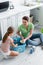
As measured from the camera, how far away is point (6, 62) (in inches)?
88.0

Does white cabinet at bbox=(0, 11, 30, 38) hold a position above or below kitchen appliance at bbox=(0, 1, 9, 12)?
below

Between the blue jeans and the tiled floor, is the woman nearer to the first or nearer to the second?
the blue jeans

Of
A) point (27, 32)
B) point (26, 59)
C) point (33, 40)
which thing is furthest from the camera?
point (33, 40)

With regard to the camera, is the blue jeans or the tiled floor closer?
the tiled floor

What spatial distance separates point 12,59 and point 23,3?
187 centimetres

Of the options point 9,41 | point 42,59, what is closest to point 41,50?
point 42,59

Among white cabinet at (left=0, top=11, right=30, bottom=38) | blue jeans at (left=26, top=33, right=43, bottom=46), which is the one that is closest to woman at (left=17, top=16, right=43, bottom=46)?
blue jeans at (left=26, top=33, right=43, bottom=46)

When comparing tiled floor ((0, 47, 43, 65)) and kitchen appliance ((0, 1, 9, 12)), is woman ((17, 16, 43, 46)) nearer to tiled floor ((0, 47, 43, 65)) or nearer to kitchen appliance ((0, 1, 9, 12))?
tiled floor ((0, 47, 43, 65))

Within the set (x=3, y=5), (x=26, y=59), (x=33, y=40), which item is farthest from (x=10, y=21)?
(x=26, y=59)

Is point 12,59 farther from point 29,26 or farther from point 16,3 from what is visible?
point 16,3

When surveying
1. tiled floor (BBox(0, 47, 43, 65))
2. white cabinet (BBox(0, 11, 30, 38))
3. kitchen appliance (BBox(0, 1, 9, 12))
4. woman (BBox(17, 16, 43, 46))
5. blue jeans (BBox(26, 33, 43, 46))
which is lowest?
tiled floor (BBox(0, 47, 43, 65))

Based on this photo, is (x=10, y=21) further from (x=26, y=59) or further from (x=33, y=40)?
(x=26, y=59)

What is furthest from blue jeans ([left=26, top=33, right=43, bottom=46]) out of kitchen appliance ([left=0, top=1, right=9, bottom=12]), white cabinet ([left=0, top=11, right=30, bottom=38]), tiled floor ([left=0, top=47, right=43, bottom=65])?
kitchen appliance ([left=0, top=1, right=9, bottom=12])

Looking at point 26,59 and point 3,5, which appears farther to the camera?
point 3,5
